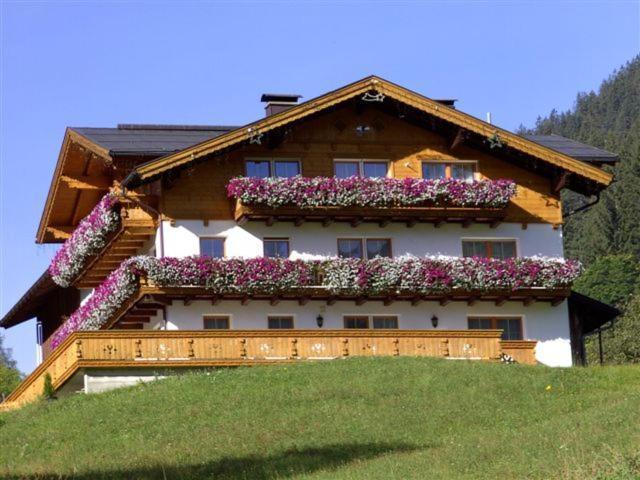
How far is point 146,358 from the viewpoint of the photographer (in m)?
46.3

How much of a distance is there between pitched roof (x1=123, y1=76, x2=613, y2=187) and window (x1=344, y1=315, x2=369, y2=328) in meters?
6.87

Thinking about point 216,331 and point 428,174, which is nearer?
point 216,331

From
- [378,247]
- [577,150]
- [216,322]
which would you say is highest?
[577,150]

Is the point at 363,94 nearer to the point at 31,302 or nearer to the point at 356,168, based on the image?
the point at 356,168

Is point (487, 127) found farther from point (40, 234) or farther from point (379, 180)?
point (40, 234)

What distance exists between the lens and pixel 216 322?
168 ft

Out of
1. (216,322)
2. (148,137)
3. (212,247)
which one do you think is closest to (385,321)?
(216,322)

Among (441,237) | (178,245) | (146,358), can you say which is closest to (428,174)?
(441,237)

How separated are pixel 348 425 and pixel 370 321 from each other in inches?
586

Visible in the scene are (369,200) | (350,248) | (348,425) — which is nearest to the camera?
(348,425)

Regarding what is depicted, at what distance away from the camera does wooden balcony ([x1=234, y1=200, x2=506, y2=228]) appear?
50.8m

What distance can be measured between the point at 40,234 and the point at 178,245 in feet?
41.3

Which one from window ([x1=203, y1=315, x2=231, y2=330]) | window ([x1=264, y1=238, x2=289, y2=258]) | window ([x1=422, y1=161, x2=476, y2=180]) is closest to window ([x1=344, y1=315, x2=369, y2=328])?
window ([x1=264, y1=238, x2=289, y2=258])

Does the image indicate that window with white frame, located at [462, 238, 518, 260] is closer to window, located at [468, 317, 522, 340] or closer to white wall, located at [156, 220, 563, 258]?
white wall, located at [156, 220, 563, 258]
